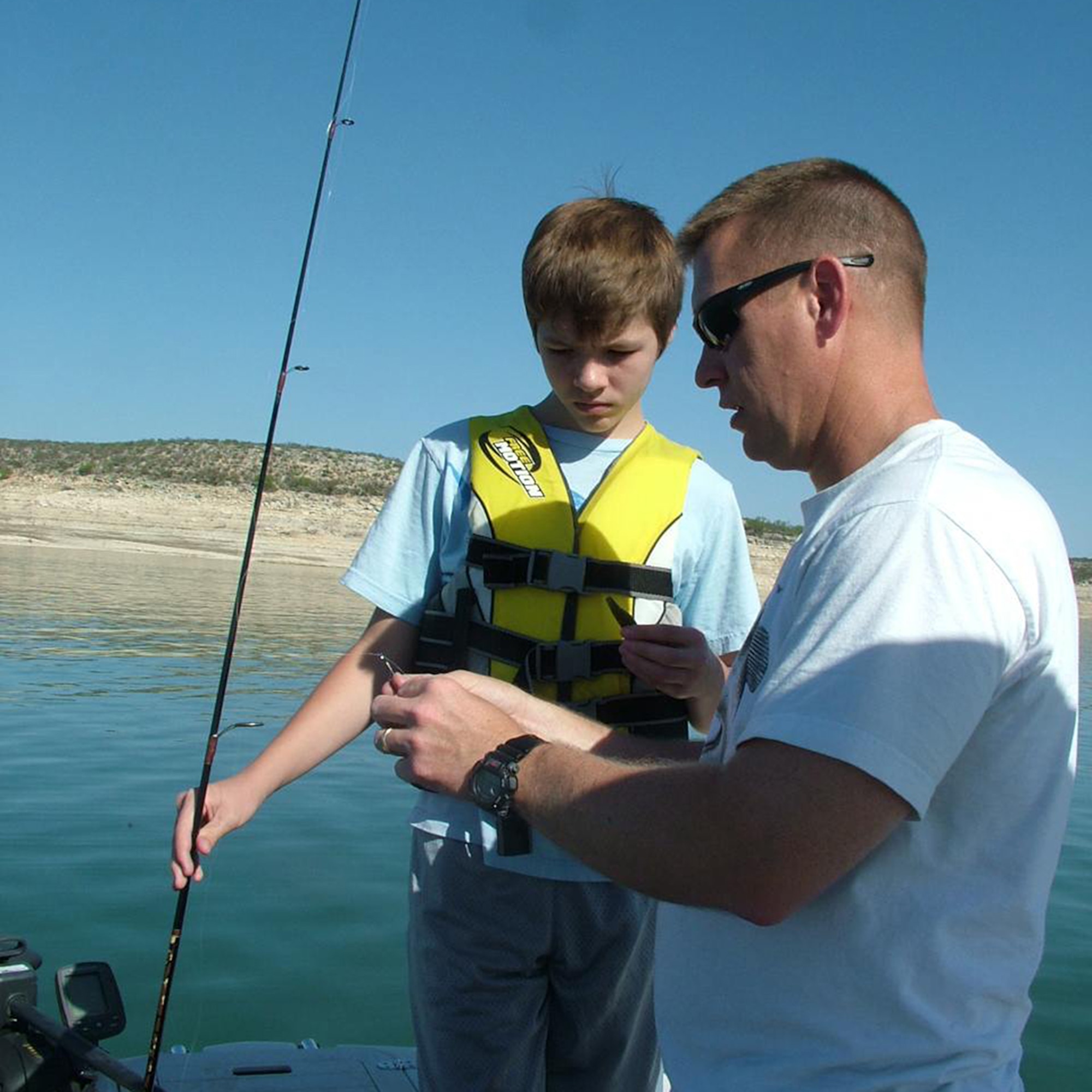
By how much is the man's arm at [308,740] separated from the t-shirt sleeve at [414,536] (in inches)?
2.6

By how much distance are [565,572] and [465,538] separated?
0.23m

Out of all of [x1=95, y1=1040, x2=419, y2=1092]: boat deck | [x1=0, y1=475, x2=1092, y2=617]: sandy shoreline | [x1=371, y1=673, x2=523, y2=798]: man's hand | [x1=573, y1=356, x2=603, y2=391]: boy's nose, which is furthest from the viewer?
[x1=0, y1=475, x2=1092, y2=617]: sandy shoreline

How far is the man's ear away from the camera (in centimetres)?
146

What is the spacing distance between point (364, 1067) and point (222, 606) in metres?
13.1

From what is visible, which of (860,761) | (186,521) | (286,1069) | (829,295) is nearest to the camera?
(860,761)

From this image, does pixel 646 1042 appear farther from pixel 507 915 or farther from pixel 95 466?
pixel 95 466

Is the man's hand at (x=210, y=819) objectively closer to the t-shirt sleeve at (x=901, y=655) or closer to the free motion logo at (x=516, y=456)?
the free motion logo at (x=516, y=456)

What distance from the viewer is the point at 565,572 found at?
90.2 inches

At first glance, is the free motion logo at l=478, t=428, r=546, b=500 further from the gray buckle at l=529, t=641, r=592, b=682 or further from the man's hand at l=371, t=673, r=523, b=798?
the man's hand at l=371, t=673, r=523, b=798

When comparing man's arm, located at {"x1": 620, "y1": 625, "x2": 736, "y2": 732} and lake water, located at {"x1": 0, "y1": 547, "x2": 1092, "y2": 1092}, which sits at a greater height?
man's arm, located at {"x1": 620, "y1": 625, "x2": 736, "y2": 732}

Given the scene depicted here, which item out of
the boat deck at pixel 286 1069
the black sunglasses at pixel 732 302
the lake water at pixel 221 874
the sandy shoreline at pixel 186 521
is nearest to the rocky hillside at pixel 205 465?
the sandy shoreline at pixel 186 521

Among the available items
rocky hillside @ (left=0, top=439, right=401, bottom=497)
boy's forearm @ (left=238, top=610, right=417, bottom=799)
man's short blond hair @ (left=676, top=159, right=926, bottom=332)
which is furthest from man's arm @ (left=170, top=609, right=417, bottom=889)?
rocky hillside @ (left=0, top=439, right=401, bottom=497)

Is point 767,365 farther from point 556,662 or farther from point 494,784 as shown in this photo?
point 556,662

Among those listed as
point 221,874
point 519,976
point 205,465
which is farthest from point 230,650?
point 205,465
